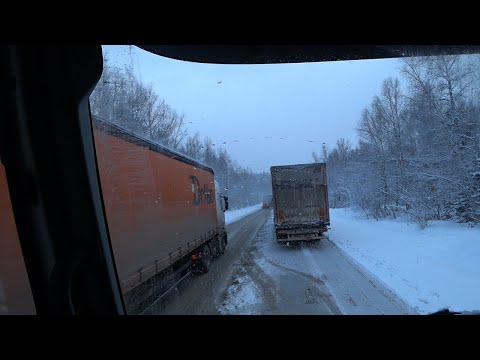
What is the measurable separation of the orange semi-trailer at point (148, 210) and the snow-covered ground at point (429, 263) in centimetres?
436

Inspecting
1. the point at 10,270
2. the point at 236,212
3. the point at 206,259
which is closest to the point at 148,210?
the point at 10,270

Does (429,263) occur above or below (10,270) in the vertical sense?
below

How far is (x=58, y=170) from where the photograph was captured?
10.3 feet

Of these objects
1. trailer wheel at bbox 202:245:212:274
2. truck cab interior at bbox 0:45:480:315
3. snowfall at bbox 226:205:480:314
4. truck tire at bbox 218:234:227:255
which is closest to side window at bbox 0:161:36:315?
truck cab interior at bbox 0:45:480:315

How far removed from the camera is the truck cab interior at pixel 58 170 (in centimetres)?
300

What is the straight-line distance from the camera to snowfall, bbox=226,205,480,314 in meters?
6.34

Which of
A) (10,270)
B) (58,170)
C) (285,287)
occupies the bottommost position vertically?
(285,287)

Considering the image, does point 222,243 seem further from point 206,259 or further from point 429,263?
point 429,263

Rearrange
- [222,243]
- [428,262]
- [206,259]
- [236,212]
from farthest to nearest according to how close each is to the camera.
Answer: [236,212] < [222,243] < [206,259] < [428,262]

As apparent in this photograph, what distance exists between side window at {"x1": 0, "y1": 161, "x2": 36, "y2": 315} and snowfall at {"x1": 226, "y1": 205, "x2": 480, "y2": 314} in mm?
4713

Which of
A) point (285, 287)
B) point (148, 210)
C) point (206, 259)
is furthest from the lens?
point (206, 259)

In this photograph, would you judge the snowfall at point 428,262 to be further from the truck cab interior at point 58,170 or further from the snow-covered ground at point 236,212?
the snow-covered ground at point 236,212

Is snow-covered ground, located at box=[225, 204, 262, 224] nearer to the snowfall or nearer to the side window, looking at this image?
the snowfall

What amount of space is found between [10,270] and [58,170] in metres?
0.97
